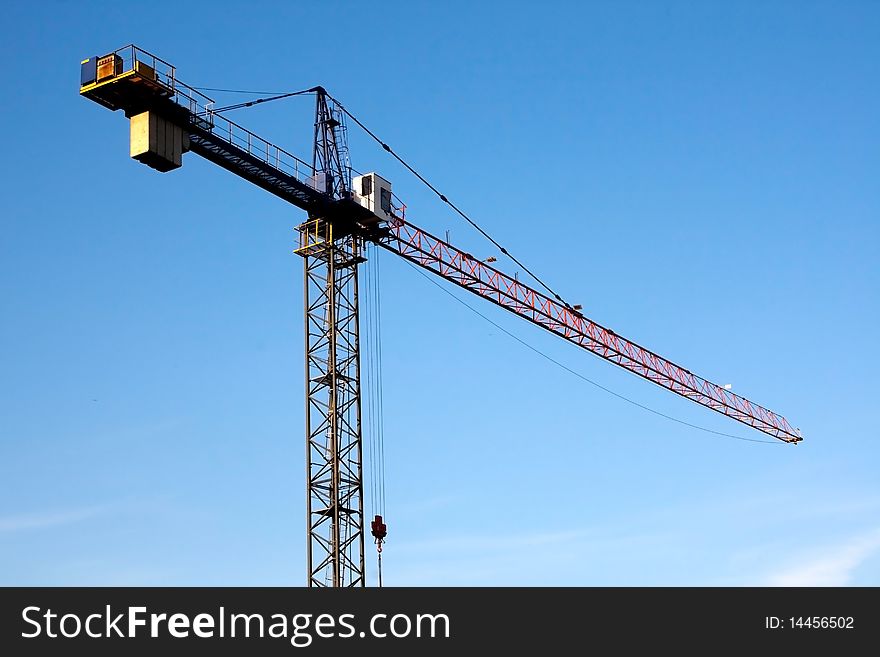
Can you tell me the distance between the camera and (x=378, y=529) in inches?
3179

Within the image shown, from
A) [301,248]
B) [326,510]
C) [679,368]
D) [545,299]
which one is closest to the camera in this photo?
[326,510]

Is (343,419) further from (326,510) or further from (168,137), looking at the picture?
(168,137)

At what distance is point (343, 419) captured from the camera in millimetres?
82125

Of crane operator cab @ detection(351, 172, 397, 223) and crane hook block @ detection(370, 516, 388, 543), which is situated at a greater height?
crane operator cab @ detection(351, 172, 397, 223)

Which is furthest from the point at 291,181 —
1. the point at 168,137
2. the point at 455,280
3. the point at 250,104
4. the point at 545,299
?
the point at 545,299

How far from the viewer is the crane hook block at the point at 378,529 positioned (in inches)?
3174

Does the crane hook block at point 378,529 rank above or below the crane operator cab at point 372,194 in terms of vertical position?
below

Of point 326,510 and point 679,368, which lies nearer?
point 326,510

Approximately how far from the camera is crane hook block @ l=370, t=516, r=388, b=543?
8062 centimetres

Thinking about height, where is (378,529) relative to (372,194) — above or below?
below

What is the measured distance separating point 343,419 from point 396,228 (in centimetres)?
1545
